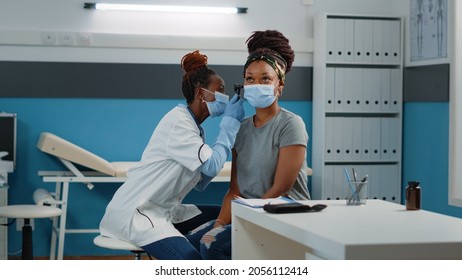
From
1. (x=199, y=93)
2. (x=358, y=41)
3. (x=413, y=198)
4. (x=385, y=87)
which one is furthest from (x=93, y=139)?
(x=413, y=198)

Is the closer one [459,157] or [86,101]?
[459,157]

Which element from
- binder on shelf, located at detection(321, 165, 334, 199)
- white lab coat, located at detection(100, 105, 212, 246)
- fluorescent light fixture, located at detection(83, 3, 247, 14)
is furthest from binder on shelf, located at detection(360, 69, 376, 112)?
white lab coat, located at detection(100, 105, 212, 246)

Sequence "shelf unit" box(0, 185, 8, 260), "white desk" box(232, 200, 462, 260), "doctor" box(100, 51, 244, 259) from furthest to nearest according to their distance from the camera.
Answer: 1. "shelf unit" box(0, 185, 8, 260)
2. "doctor" box(100, 51, 244, 259)
3. "white desk" box(232, 200, 462, 260)

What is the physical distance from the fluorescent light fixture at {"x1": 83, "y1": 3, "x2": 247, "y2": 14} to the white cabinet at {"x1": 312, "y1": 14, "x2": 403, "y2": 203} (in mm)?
603

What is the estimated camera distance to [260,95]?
8.93 feet

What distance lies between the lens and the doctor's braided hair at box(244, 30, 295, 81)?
275cm

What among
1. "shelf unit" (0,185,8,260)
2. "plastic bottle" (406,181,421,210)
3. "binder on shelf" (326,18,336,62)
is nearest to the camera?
"plastic bottle" (406,181,421,210)

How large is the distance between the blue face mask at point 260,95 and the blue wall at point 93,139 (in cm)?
220

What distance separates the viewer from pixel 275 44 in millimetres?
2818

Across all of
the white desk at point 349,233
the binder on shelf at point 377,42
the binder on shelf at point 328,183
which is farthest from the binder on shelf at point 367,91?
the white desk at point 349,233

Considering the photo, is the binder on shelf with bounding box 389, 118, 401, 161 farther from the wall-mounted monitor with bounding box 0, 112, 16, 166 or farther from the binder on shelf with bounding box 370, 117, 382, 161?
the wall-mounted monitor with bounding box 0, 112, 16, 166
